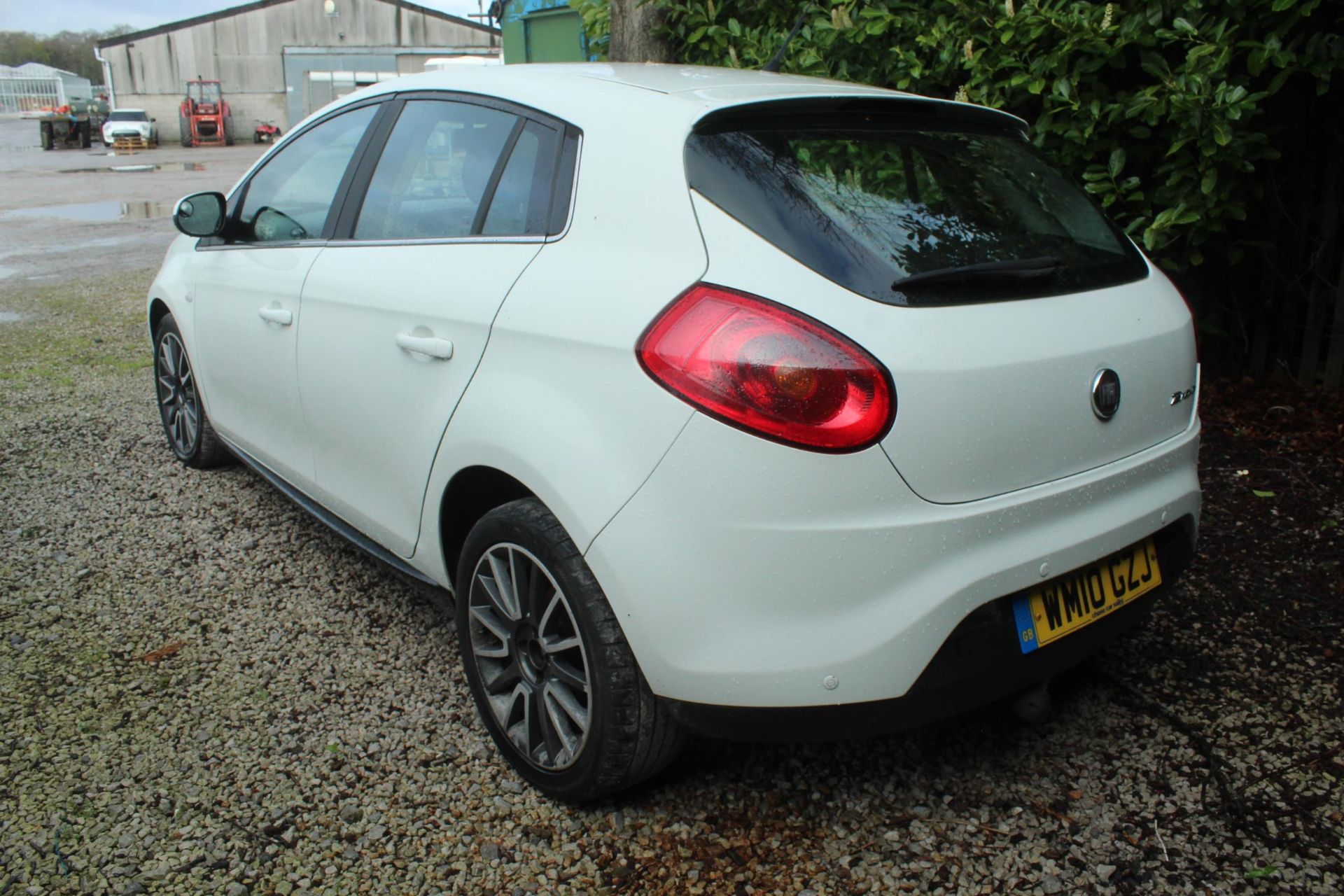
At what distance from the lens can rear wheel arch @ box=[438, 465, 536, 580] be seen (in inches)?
94.6

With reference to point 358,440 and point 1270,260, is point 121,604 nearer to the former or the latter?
point 358,440

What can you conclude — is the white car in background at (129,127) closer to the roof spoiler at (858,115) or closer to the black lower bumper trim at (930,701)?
the roof spoiler at (858,115)

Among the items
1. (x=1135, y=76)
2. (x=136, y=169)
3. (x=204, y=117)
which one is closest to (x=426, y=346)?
(x=1135, y=76)

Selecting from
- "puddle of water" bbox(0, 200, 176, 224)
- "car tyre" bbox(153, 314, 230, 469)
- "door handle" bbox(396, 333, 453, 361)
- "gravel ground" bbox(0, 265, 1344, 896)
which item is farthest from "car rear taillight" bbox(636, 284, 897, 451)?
"puddle of water" bbox(0, 200, 176, 224)

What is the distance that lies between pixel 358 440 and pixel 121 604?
1.20m

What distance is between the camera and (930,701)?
1.97 meters

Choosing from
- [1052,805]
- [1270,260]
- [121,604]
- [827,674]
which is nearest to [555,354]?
[827,674]

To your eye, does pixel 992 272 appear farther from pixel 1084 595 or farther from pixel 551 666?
pixel 551 666

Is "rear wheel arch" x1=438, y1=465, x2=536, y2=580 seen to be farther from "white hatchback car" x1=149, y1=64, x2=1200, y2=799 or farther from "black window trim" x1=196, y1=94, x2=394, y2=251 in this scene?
"black window trim" x1=196, y1=94, x2=394, y2=251

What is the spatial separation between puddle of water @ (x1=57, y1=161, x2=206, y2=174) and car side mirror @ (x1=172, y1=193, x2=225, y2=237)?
25586mm

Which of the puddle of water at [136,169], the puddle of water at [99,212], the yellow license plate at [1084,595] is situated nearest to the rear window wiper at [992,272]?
the yellow license plate at [1084,595]

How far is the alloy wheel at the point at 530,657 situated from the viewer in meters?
2.27

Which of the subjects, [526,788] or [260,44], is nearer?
[526,788]

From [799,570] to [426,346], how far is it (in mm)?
1114
